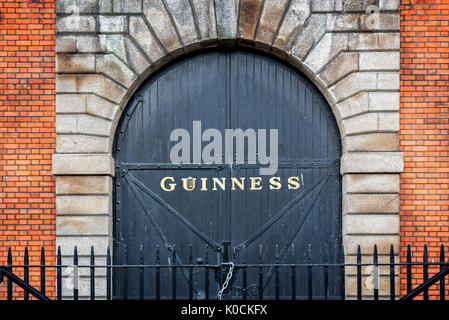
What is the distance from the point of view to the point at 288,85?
8883mm

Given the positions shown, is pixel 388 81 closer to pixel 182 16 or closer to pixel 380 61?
pixel 380 61

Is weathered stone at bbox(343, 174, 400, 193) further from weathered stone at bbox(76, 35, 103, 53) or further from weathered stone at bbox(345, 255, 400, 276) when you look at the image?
weathered stone at bbox(76, 35, 103, 53)

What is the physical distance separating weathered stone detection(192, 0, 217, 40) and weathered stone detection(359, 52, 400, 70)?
2.11 m

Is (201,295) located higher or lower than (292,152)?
lower

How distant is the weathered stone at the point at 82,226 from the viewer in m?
8.38

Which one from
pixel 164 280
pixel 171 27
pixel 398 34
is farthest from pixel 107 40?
pixel 398 34

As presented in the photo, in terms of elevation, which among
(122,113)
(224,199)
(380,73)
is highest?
(380,73)

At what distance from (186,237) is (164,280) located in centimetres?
69

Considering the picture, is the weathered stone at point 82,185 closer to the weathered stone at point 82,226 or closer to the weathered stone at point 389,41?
the weathered stone at point 82,226

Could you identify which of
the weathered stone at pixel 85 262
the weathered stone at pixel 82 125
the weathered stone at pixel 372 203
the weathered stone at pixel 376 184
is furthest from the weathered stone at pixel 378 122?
the weathered stone at pixel 85 262

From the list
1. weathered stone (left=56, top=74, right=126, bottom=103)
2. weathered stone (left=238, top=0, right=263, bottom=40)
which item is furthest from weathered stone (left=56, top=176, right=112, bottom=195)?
weathered stone (left=238, top=0, right=263, bottom=40)

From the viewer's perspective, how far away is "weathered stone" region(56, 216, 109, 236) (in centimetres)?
838
